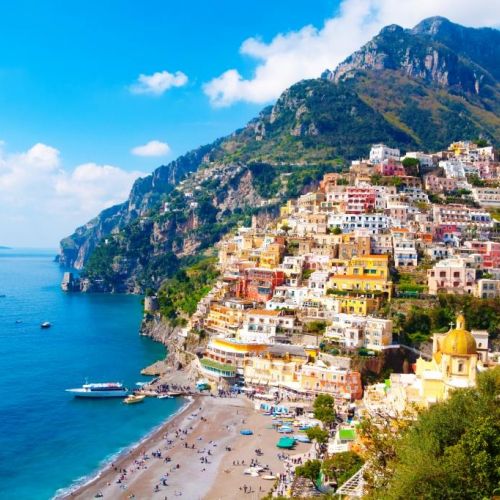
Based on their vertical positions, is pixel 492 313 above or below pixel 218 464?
above

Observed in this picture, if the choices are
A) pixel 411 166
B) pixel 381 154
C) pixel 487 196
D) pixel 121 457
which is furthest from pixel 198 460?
pixel 381 154

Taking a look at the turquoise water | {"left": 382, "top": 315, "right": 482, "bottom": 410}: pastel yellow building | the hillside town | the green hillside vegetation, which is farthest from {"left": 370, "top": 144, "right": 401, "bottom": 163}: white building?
{"left": 382, "top": 315, "right": 482, "bottom": 410}: pastel yellow building

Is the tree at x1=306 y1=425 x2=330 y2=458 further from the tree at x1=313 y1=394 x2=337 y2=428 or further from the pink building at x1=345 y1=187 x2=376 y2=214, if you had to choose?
the pink building at x1=345 y1=187 x2=376 y2=214

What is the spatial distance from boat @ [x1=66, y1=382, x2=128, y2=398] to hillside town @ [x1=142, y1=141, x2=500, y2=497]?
9.10 metres

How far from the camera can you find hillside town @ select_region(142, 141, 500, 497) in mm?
53625

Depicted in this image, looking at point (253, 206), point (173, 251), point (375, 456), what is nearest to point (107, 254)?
point (173, 251)

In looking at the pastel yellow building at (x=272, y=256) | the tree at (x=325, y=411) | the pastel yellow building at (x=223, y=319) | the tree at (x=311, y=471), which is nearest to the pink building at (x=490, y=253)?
the pastel yellow building at (x=272, y=256)

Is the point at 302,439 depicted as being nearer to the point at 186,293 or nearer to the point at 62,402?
the point at 62,402

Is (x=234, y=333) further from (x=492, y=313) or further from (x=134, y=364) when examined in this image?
(x=492, y=313)

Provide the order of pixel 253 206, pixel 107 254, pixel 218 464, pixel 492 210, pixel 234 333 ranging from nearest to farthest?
pixel 218 464
pixel 234 333
pixel 492 210
pixel 253 206
pixel 107 254

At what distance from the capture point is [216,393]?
68.1 meters

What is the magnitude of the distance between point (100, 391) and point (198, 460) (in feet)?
68.2

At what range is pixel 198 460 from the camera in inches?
2016

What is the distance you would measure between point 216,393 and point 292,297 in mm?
16504
